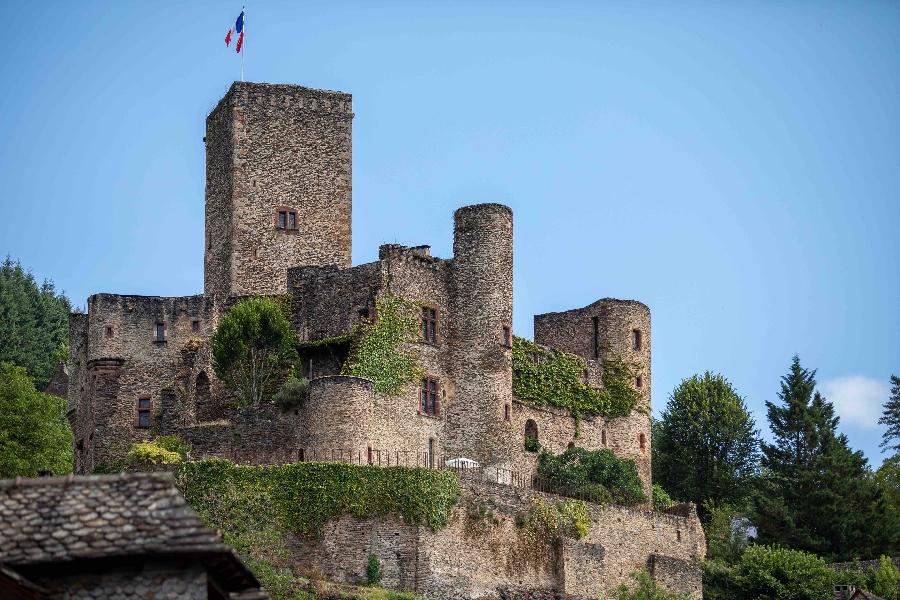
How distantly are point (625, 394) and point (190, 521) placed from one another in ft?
152

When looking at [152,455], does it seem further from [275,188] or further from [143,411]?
[275,188]

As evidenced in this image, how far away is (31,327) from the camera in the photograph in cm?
8750

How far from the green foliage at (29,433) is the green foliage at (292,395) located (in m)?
10.3

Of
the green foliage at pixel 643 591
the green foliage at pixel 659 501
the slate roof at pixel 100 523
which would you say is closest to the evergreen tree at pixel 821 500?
the green foliage at pixel 659 501

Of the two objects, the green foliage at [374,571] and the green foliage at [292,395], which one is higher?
the green foliage at [292,395]

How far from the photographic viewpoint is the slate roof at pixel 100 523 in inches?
833

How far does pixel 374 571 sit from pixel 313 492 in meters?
3.11

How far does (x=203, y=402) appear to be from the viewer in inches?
2319

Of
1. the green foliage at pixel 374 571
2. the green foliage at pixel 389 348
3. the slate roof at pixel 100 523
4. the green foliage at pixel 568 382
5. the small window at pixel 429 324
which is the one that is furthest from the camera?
the green foliage at pixel 568 382

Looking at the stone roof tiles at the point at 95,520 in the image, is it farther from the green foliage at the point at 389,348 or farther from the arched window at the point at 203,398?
the arched window at the point at 203,398

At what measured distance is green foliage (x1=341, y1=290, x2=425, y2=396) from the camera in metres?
55.9

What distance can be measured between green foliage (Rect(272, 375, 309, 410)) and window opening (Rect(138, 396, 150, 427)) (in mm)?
5318

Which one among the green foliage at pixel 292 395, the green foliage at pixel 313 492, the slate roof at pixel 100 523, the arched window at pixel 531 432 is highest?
the green foliage at pixel 292 395

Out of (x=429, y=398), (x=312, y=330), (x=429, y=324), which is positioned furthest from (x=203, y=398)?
(x=429, y=324)
